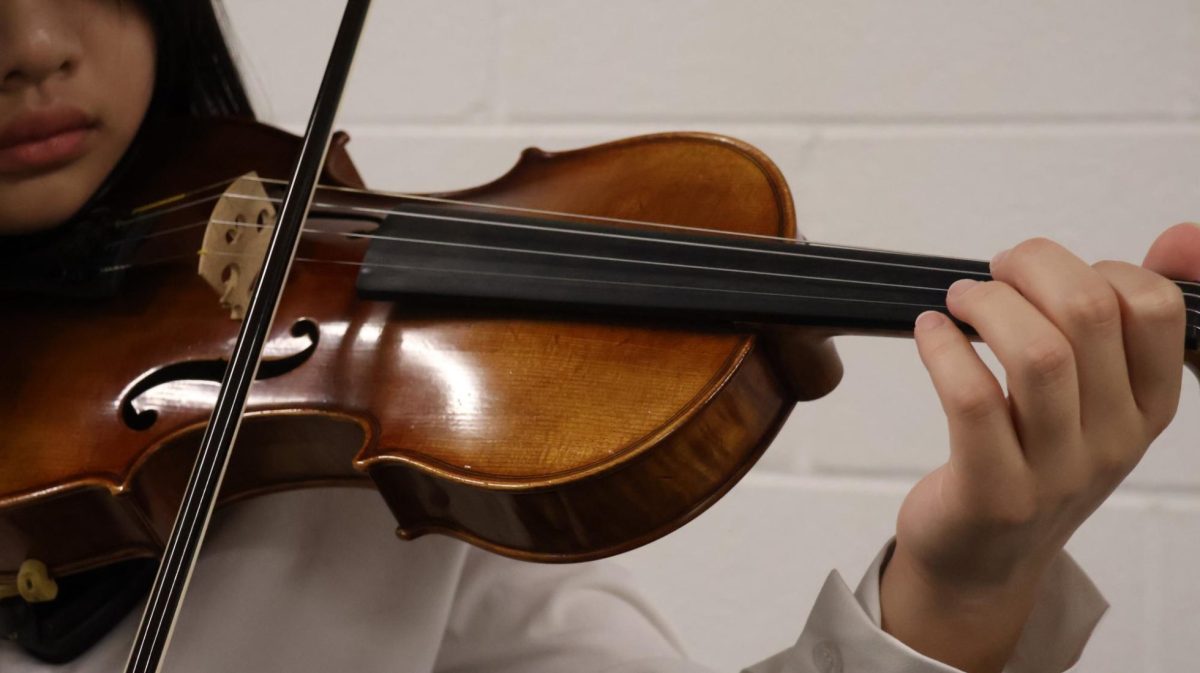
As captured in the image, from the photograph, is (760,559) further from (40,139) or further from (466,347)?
(40,139)

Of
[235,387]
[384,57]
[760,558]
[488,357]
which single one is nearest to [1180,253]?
[488,357]

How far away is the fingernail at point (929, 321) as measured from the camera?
1.38 ft

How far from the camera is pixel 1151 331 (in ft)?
1.32

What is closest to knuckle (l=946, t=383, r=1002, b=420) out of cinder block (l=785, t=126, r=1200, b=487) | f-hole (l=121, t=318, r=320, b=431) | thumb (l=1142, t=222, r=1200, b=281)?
thumb (l=1142, t=222, r=1200, b=281)

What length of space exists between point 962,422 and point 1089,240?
0.52 meters

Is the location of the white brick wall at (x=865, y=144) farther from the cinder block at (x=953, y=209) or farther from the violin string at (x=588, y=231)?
the violin string at (x=588, y=231)

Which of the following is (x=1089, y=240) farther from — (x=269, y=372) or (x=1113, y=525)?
(x=269, y=372)

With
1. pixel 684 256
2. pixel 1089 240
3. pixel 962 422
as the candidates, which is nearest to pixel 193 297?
pixel 684 256

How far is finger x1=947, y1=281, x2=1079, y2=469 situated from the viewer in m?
0.39

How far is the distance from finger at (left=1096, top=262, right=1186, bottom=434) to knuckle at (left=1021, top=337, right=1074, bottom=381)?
1.4 inches

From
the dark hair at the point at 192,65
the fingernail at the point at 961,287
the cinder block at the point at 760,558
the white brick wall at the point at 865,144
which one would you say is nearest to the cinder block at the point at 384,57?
the white brick wall at the point at 865,144

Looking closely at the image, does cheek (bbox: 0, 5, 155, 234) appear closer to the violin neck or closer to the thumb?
the violin neck

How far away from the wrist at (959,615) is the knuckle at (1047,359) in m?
0.11

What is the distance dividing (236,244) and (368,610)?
24cm
